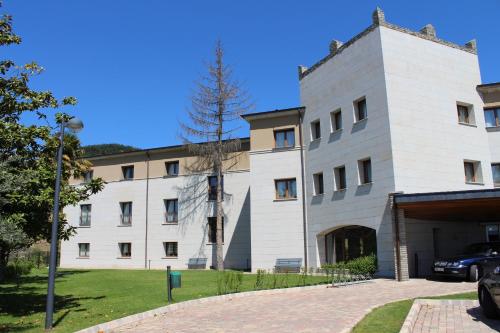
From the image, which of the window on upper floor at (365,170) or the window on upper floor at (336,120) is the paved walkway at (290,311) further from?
the window on upper floor at (336,120)

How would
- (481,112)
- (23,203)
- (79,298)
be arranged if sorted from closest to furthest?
(23,203) → (79,298) → (481,112)

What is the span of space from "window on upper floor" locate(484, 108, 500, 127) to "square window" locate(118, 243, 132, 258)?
82.9 feet

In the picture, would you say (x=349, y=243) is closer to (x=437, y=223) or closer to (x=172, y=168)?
(x=437, y=223)

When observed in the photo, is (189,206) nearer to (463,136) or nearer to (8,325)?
(463,136)

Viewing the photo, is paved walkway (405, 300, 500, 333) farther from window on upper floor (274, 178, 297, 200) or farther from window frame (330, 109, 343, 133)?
window on upper floor (274, 178, 297, 200)

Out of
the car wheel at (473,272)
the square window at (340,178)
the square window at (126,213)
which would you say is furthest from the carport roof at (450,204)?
the square window at (126,213)

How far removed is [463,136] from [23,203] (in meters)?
20.4

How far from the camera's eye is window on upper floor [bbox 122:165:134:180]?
3550cm

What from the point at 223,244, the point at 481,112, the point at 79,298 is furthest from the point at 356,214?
the point at 79,298

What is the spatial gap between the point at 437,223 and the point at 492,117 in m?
6.96

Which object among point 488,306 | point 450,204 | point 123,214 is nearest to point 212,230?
point 123,214

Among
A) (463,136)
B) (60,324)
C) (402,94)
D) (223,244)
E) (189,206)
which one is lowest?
(60,324)

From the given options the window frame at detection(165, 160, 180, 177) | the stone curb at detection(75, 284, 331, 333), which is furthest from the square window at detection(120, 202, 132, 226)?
the stone curb at detection(75, 284, 331, 333)

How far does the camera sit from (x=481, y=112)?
79.9ft
